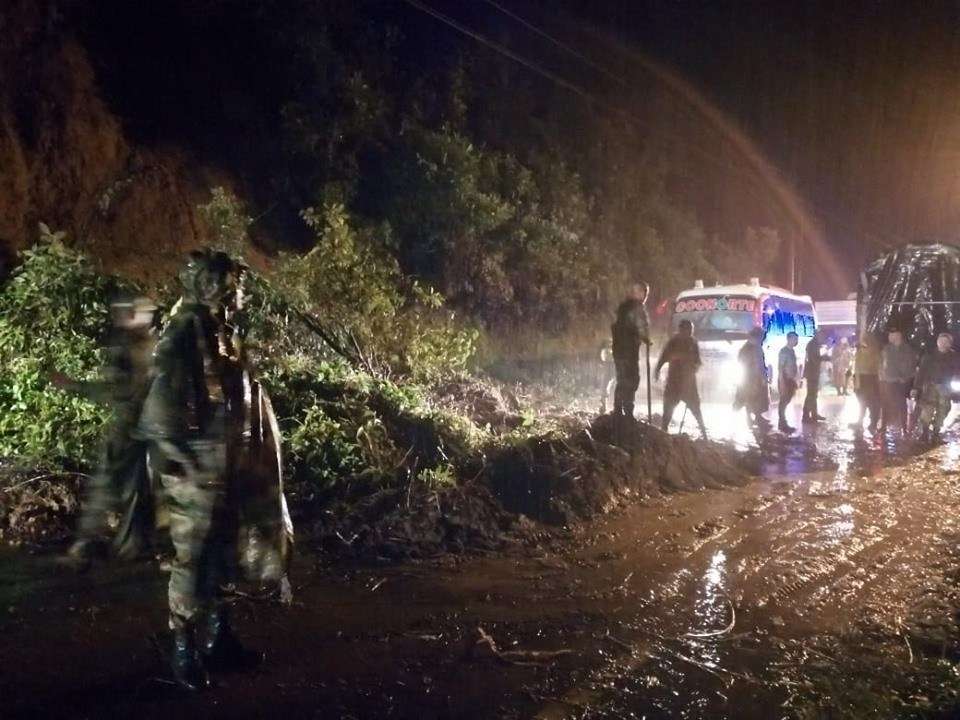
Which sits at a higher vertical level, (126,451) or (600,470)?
(126,451)

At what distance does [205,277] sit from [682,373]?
7.43 meters

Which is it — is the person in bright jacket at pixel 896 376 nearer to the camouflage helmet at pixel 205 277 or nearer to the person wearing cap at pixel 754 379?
A: the person wearing cap at pixel 754 379

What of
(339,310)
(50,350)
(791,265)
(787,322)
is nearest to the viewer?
(50,350)

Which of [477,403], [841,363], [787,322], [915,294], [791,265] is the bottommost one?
[477,403]

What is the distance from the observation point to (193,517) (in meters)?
3.63

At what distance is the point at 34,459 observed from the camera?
6422 millimetres

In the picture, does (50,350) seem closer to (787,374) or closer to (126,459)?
(126,459)

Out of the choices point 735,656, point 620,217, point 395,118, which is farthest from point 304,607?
point 620,217

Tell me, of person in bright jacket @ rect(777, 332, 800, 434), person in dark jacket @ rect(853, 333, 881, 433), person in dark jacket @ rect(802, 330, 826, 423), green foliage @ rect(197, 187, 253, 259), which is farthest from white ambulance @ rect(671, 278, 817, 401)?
green foliage @ rect(197, 187, 253, 259)

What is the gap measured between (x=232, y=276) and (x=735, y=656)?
127 inches

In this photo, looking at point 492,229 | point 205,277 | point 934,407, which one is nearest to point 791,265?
point 492,229

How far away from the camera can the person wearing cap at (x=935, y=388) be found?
454 inches

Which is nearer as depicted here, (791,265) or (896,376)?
(896,376)

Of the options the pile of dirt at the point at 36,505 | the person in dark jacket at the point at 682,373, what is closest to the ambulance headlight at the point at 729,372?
the person in dark jacket at the point at 682,373
